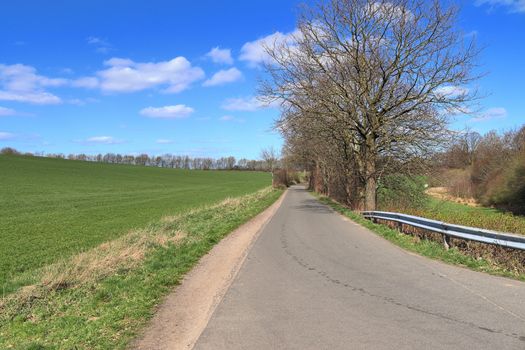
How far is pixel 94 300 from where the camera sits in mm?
7250

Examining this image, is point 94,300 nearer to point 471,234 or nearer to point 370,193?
point 471,234

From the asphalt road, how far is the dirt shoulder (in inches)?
7.3

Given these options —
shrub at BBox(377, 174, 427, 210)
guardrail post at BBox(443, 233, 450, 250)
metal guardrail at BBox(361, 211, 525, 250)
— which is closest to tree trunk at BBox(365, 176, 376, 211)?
shrub at BBox(377, 174, 427, 210)

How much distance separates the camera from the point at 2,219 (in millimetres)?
23500

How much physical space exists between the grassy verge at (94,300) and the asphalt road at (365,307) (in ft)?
3.94

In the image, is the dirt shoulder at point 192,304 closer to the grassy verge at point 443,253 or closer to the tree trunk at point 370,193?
the grassy verge at point 443,253

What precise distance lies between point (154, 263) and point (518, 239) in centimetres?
747

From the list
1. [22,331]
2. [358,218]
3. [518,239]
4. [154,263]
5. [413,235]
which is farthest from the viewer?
[358,218]

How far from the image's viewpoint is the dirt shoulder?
5254mm

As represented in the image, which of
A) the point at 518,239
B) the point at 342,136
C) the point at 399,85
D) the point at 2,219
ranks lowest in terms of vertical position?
the point at 2,219

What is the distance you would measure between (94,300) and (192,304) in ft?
5.42

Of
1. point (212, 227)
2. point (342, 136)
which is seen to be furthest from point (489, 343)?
point (342, 136)

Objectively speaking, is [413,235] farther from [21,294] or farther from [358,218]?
[21,294]

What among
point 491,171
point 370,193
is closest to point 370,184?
point 370,193
